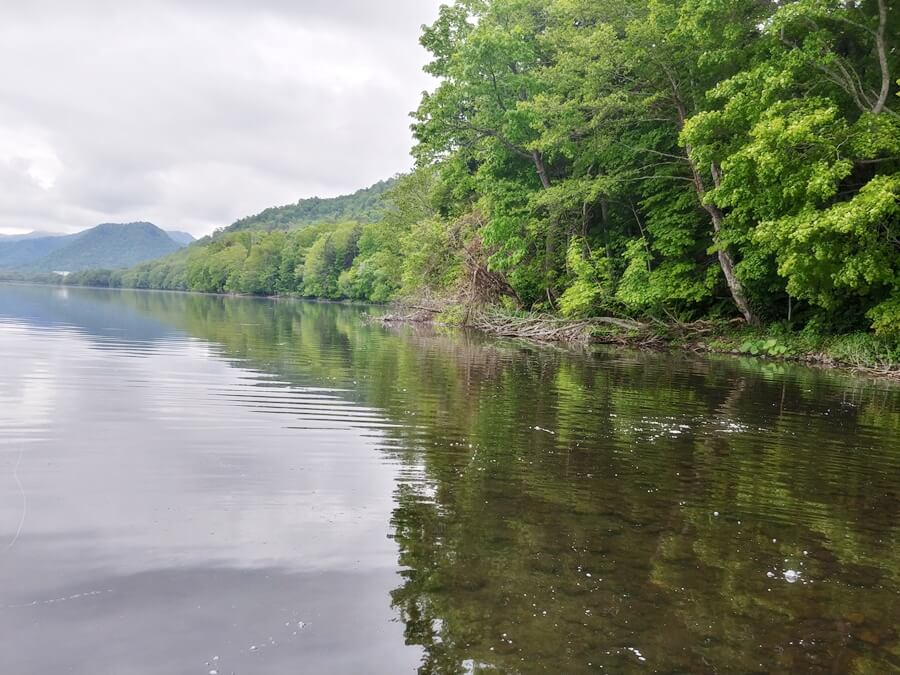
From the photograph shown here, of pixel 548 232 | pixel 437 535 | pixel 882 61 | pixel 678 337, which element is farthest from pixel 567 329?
pixel 437 535

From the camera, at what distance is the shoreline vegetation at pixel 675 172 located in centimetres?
1667

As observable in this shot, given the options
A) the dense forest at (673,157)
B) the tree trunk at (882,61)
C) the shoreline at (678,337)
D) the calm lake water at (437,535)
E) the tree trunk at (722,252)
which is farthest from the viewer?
the tree trunk at (722,252)

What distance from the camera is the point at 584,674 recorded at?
3.05m

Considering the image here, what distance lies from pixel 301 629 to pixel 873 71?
78.6 ft

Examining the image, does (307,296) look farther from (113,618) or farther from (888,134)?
(113,618)

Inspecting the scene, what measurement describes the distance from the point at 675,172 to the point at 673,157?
183cm

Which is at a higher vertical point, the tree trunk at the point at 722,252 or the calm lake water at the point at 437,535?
the tree trunk at the point at 722,252

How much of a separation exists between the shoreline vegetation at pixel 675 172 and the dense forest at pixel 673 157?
9cm

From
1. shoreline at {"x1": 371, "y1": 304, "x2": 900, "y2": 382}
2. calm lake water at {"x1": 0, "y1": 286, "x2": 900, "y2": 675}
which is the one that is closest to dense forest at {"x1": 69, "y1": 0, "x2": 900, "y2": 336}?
shoreline at {"x1": 371, "y1": 304, "x2": 900, "y2": 382}

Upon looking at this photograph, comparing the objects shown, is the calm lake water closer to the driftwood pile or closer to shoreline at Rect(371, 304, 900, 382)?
shoreline at Rect(371, 304, 900, 382)

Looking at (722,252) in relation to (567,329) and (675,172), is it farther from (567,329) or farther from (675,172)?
(567,329)

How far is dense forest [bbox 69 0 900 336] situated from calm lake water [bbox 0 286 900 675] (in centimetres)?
863

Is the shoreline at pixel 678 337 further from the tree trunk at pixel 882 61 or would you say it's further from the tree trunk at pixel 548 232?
the tree trunk at pixel 882 61

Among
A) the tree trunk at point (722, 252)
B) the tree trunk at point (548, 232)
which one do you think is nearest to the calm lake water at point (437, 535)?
the tree trunk at point (722, 252)
